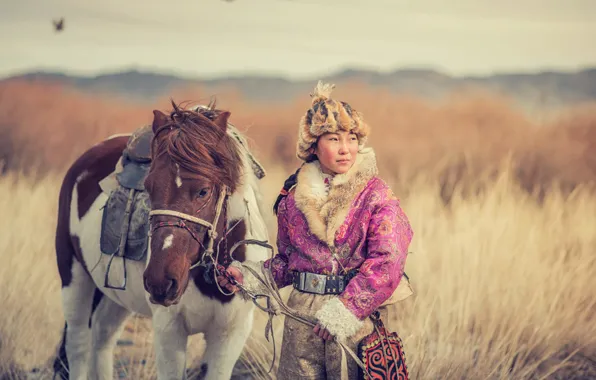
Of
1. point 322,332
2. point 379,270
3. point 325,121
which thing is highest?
point 325,121

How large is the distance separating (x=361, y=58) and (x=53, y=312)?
3.14m

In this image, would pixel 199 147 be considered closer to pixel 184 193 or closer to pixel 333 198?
pixel 184 193

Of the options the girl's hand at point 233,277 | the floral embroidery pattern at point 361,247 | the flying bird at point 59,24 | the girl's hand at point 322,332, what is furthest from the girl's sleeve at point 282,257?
the flying bird at point 59,24

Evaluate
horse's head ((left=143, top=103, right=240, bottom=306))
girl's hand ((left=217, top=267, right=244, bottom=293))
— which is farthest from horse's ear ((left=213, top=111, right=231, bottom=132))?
girl's hand ((left=217, top=267, right=244, bottom=293))

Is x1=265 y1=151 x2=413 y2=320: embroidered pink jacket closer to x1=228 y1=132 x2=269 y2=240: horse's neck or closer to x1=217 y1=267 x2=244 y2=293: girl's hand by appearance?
x1=217 y1=267 x2=244 y2=293: girl's hand

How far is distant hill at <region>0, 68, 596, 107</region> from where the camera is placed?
534cm

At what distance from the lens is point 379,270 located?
2.35m

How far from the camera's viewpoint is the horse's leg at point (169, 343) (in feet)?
10.4

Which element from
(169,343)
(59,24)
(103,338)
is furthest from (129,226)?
(59,24)

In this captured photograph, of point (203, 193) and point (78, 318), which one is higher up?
point (203, 193)

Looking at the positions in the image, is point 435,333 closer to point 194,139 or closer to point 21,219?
point 194,139

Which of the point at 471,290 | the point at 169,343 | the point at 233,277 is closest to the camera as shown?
the point at 233,277

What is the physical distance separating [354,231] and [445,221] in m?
2.78

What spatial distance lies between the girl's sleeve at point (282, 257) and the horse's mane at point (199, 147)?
23 cm
